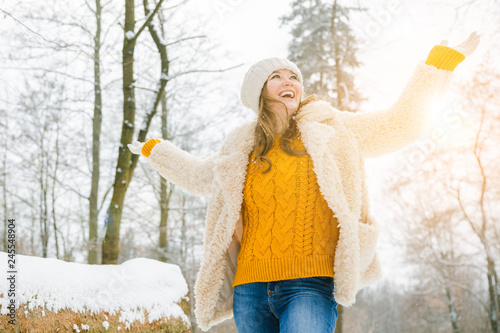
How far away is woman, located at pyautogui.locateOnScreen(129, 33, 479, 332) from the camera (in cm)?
186

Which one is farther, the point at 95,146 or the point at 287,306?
the point at 95,146

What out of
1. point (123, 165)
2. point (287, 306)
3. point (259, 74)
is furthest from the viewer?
point (123, 165)

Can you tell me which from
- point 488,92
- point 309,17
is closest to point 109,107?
point 309,17

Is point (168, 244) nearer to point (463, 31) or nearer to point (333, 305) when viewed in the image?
point (463, 31)

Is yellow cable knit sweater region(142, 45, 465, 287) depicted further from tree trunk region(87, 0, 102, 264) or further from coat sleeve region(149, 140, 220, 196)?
tree trunk region(87, 0, 102, 264)

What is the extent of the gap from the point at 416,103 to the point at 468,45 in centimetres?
40

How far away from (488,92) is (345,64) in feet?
15.8

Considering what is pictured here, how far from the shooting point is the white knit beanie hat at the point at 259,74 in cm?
241

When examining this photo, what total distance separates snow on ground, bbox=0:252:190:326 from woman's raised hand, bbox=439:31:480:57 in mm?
2892

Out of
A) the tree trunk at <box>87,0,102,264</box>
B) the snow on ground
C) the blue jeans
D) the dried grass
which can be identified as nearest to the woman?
the blue jeans

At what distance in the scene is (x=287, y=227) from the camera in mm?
1890

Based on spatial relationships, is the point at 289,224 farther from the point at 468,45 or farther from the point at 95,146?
the point at 95,146

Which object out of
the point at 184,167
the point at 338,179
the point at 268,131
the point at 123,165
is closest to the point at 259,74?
the point at 268,131

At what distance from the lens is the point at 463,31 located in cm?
669
